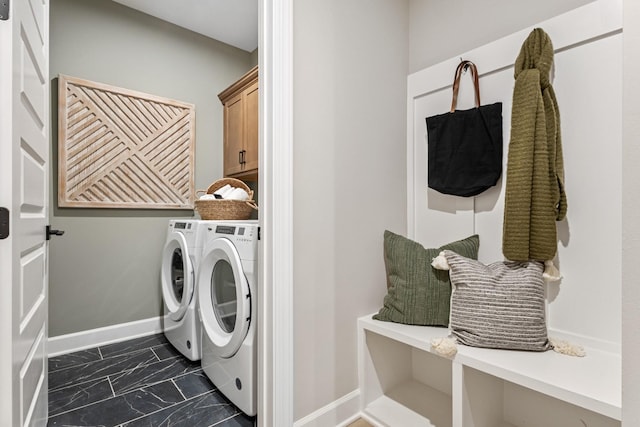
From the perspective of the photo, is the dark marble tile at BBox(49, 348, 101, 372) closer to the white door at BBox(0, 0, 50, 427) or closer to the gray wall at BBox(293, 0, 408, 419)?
the white door at BBox(0, 0, 50, 427)

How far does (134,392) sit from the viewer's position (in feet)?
5.91

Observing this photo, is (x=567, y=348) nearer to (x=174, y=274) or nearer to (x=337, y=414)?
(x=337, y=414)

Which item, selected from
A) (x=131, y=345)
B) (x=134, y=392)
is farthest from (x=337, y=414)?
(x=131, y=345)

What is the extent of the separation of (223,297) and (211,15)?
2400 mm

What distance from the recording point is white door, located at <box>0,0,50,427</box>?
77 cm

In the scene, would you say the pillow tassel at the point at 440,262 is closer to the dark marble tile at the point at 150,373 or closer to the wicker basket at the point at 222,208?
the wicker basket at the point at 222,208

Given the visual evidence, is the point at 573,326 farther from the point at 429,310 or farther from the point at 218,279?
the point at 218,279

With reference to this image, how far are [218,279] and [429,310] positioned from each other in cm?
122

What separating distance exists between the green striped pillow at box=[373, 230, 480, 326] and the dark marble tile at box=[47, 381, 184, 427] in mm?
1296

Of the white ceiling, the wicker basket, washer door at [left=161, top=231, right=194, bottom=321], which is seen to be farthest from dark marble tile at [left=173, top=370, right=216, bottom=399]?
the white ceiling

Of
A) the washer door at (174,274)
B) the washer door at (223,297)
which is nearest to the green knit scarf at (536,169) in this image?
the washer door at (223,297)

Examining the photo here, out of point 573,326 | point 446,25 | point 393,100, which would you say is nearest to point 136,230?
point 393,100

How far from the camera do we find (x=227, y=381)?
1673 millimetres

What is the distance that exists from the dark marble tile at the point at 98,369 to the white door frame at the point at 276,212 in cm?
139
